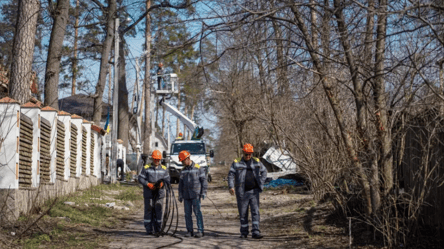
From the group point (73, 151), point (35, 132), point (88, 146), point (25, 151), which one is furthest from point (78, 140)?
point (25, 151)

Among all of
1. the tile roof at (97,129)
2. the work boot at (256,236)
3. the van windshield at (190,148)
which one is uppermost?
the tile roof at (97,129)

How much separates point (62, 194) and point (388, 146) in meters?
10.4

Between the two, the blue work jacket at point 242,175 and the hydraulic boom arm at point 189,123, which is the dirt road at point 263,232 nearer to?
the blue work jacket at point 242,175

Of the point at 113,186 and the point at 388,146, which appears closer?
the point at 388,146

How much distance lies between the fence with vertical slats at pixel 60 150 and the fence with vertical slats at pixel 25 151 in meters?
3.35

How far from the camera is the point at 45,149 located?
14.4m

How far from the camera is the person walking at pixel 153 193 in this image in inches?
471

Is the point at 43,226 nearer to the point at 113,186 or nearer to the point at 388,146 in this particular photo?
the point at 388,146

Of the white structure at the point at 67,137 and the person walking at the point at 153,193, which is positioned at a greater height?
the white structure at the point at 67,137

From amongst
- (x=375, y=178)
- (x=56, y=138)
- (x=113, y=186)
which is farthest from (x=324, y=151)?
(x=113, y=186)

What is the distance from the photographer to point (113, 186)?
23922mm

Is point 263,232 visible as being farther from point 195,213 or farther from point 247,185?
point 195,213

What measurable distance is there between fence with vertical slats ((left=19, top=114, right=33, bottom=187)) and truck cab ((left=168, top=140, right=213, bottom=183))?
1696 cm

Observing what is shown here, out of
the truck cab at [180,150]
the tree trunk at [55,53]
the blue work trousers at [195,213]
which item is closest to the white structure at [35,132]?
the blue work trousers at [195,213]
